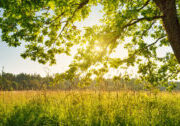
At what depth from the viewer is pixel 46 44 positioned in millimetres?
6605

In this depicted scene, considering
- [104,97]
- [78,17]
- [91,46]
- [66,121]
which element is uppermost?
[78,17]

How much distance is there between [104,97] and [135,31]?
4826 millimetres

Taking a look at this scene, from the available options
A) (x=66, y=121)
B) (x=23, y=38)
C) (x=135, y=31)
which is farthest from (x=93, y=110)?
(x=135, y=31)

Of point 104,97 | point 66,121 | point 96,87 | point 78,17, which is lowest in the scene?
point 66,121

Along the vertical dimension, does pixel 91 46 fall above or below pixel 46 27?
below

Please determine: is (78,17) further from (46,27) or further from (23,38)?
(23,38)

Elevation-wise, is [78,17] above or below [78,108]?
above

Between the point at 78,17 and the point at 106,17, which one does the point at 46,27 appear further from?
the point at 106,17

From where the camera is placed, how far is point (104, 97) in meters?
5.34

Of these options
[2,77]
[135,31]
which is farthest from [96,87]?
[135,31]

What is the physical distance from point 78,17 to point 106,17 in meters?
1.67

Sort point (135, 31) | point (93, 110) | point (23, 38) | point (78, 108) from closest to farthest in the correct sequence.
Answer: point (93, 110) → point (78, 108) → point (23, 38) → point (135, 31)

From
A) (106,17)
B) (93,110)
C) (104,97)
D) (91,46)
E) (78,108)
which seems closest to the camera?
(93,110)

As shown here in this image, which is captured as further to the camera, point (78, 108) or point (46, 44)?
point (46, 44)
